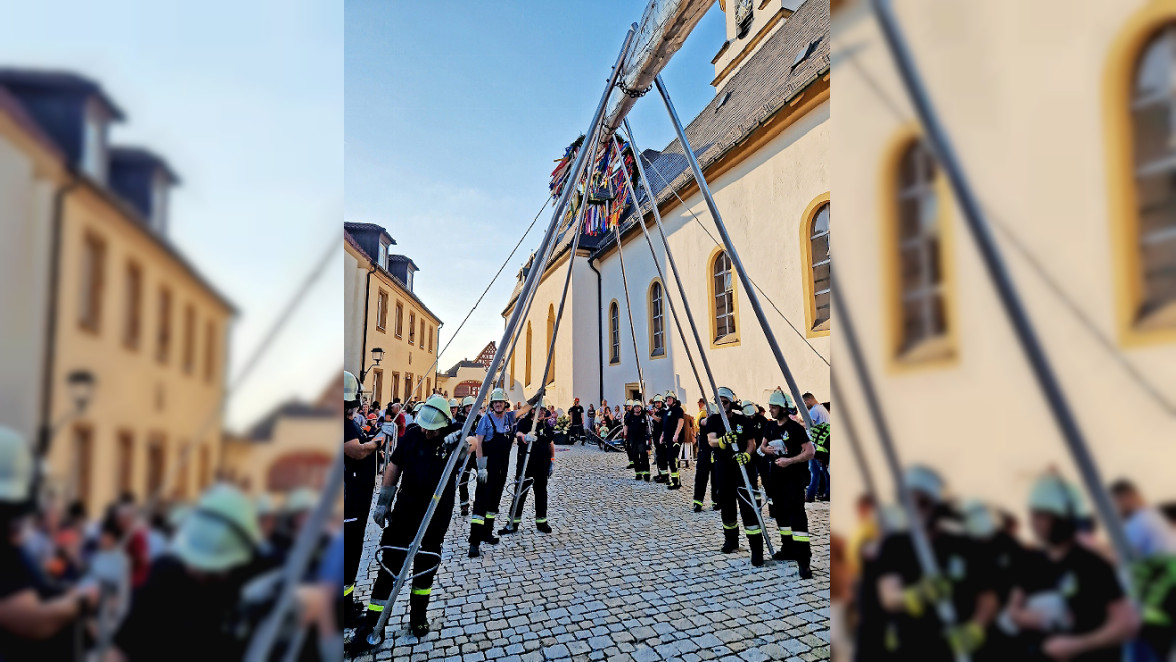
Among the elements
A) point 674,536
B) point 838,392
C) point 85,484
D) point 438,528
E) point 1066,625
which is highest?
point 838,392

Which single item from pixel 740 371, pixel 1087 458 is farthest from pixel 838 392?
pixel 740 371

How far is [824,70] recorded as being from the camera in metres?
10.5

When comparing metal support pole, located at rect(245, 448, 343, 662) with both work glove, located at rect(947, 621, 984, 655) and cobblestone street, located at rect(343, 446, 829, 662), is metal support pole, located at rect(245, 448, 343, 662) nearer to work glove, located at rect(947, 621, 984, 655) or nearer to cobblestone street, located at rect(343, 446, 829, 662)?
work glove, located at rect(947, 621, 984, 655)

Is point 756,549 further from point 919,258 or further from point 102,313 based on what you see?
point 102,313

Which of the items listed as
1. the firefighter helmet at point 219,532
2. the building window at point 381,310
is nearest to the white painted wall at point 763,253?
the building window at point 381,310

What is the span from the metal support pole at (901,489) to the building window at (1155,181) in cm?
29

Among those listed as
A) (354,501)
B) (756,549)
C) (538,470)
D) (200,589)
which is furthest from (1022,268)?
(538,470)

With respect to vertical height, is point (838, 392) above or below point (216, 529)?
above

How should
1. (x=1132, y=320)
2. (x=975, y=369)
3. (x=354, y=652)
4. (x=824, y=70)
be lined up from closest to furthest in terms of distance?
(x=1132, y=320), (x=975, y=369), (x=354, y=652), (x=824, y=70)

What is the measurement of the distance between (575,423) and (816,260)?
12.4 meters

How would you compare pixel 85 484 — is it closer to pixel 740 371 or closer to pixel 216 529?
pixel 216 529

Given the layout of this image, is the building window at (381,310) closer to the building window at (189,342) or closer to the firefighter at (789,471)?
the firefighter at (789,471)

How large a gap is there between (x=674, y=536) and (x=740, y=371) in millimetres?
7094

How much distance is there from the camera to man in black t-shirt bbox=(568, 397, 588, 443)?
69.6 feet
